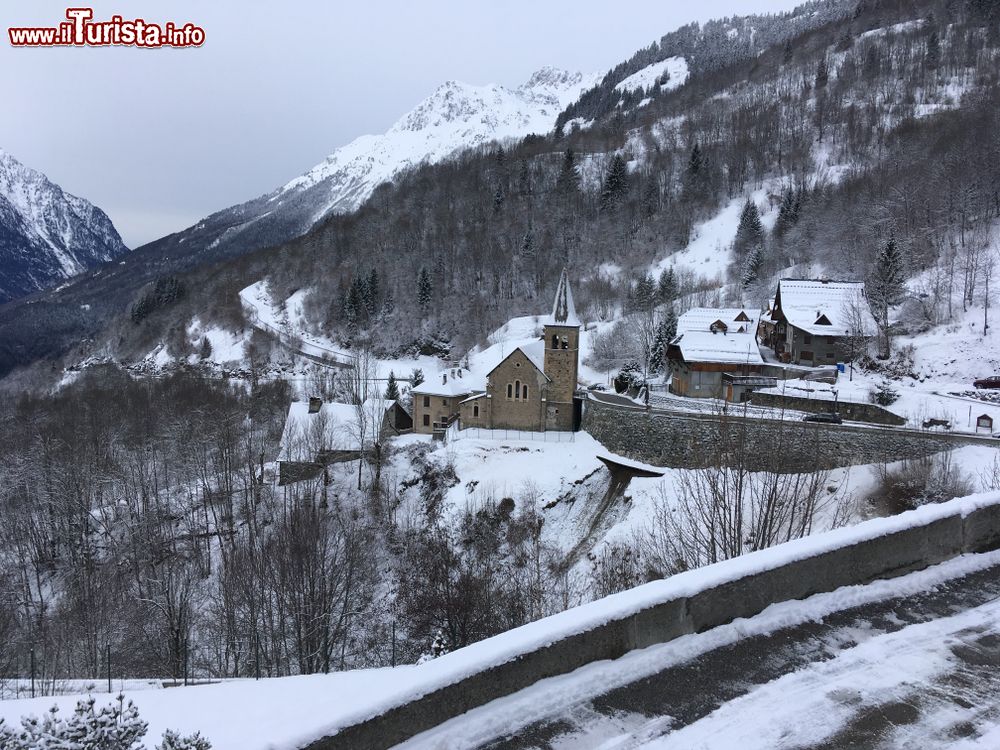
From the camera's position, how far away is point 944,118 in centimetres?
6538

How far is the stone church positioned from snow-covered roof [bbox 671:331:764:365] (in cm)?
630

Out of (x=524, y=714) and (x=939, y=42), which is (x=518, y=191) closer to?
(x=939, y=42)

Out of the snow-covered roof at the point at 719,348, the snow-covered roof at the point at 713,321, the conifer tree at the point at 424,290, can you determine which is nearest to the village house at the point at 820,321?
the snow-covered roof at the point at 713,321

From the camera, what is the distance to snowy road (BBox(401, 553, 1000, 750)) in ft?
13.3

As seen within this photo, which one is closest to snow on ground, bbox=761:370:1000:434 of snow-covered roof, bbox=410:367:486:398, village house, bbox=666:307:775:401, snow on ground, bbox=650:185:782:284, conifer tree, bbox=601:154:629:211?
village house, bbox=666:307:775:401

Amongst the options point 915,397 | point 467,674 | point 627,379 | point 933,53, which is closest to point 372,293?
point 627,379

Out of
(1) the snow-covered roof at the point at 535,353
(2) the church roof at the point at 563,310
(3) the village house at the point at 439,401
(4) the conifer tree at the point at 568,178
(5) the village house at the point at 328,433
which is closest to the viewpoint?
(5) the village house at the point at 328,433

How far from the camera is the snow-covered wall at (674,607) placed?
4062 mm

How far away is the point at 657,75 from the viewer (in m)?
133

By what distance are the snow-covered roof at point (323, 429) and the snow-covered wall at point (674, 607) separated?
29194mm

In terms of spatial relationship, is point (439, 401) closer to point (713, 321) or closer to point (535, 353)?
point (535, 353)

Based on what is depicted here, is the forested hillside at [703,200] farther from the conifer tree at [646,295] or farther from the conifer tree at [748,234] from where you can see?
the conifer tree at [646,295]

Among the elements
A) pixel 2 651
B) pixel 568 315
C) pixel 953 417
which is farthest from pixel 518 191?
pixel 2 651

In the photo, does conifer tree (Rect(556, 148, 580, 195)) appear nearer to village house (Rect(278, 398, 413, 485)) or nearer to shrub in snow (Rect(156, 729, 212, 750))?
village house (Rect(278, 398, 413, 485))
